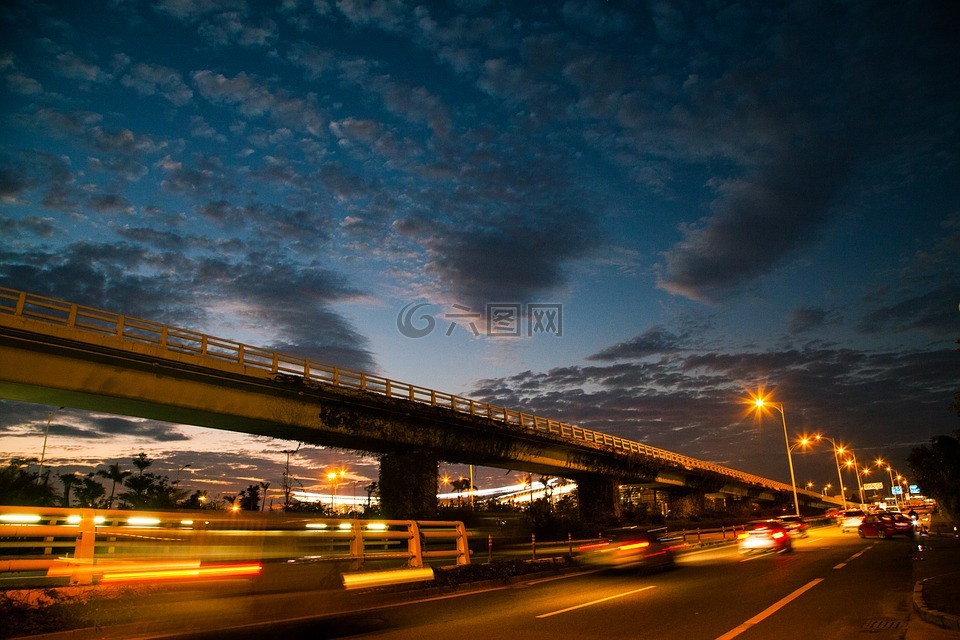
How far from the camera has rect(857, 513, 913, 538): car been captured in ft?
110

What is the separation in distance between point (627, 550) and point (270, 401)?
2057cm

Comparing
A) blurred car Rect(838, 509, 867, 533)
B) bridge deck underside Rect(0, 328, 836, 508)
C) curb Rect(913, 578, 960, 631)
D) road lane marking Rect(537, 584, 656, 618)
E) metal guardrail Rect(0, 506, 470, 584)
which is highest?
bridge deck underside Rect(0, 328, 836, 508)

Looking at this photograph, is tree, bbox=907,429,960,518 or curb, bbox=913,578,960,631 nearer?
curb, bbox=913,578,960,631

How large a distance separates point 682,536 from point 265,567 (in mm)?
17095

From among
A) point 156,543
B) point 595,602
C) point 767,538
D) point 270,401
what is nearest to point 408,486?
point 270,401

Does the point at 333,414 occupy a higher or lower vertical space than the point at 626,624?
higher

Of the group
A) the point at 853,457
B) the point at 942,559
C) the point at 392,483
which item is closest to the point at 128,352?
the point at 392,483

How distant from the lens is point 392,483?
39.0 m

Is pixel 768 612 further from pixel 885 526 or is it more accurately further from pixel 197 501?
pixel 197 501

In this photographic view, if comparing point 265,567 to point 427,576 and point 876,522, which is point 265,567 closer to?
point 427,576

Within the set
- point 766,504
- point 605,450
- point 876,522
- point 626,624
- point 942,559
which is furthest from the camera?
point 766,504

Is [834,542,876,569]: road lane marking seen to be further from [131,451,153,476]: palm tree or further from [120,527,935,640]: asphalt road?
[131,451,153,476]: palm tree

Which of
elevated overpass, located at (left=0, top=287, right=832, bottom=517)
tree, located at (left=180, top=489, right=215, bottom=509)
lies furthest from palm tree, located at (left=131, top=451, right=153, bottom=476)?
elevated overpass, located at (left=0, top=287, right=832, bottom=517)

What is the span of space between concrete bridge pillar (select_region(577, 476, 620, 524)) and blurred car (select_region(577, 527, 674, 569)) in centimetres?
3896
